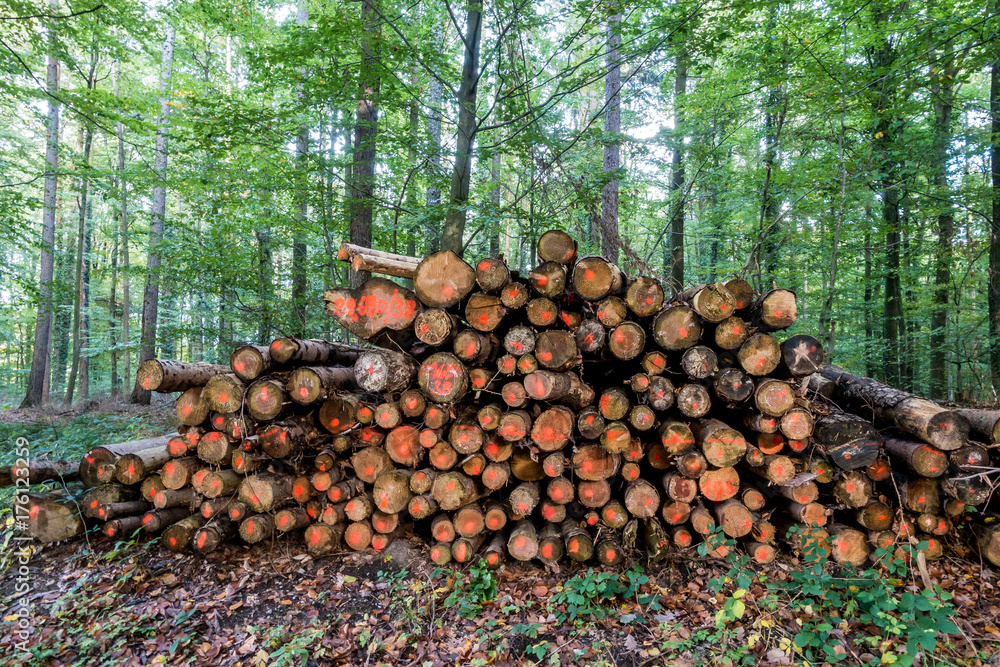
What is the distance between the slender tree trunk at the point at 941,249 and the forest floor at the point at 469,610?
6.47 m

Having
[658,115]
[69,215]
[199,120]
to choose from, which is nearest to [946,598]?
[199,120]

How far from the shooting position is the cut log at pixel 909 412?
287cm

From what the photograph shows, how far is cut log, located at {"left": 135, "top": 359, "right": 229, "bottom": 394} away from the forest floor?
127 centimetres

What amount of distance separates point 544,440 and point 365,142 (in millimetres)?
4484

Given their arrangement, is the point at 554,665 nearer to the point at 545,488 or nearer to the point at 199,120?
the point at 545,488

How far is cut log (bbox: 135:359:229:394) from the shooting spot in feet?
11.0

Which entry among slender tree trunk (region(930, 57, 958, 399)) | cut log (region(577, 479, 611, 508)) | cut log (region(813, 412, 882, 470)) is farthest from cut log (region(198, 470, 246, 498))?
slender tree trunk (region(930, 57, 958, 399))

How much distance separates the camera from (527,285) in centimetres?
340

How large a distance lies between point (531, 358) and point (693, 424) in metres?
1.34

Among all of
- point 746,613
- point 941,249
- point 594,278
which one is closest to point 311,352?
point 594,278

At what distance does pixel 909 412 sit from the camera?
305cm

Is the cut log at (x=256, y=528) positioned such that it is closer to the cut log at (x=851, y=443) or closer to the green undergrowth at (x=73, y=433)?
the green undergrowth at (x=73, y=433)

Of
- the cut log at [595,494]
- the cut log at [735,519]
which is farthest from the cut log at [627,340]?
the cut log at [735,519]

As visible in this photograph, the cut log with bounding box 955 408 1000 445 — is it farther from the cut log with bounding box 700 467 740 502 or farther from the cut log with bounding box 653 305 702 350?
the cut log with bounding box 653 305 702 350
